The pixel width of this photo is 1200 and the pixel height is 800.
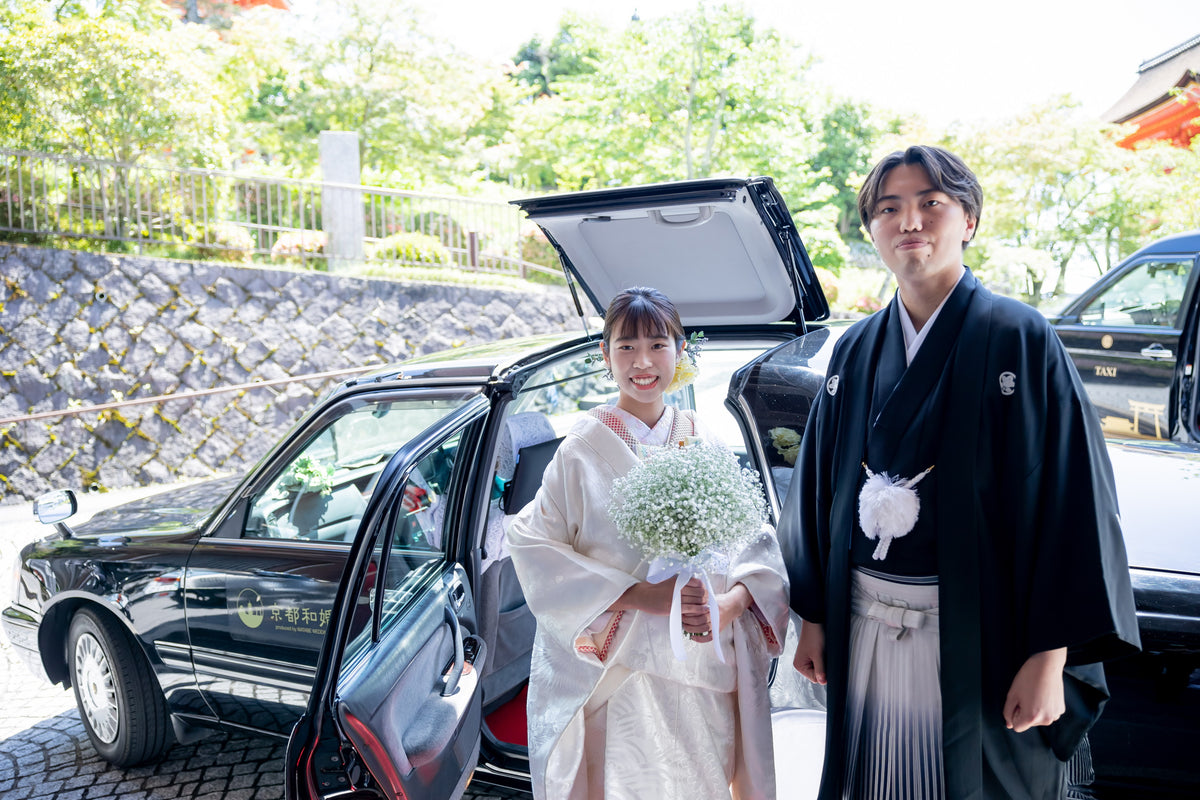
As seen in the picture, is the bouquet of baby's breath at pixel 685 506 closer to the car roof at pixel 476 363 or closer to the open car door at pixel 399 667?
the open car door at pixel 399 667

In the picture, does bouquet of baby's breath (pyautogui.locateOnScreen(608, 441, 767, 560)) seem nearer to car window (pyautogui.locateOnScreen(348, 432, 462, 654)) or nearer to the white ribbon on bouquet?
the white ribbon on bouquet

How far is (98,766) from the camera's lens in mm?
3191

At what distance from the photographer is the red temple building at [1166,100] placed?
11172 mm

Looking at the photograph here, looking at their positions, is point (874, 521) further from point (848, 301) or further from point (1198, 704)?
point (848, 301)

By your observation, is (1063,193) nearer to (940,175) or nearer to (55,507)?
(940,175)

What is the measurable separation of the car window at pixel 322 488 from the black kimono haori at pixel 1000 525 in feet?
4.85

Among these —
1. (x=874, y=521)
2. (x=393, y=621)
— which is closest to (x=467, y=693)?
(x=393, y=621)

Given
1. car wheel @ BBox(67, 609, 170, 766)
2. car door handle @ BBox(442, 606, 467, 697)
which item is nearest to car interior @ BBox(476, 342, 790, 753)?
car door handle @ BBox(442, 606, 467, 697)

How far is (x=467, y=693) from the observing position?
2.17m

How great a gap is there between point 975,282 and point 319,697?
1.59 m

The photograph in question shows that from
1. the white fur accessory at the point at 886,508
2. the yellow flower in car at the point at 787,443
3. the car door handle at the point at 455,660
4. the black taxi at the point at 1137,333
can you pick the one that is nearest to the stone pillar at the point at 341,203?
the black taxi at the point at 1137,333

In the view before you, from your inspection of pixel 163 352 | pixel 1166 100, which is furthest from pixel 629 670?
pixel 1166 100

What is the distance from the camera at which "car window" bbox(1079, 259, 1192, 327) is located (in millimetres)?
4684

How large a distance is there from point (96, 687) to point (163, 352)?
6066 mm
